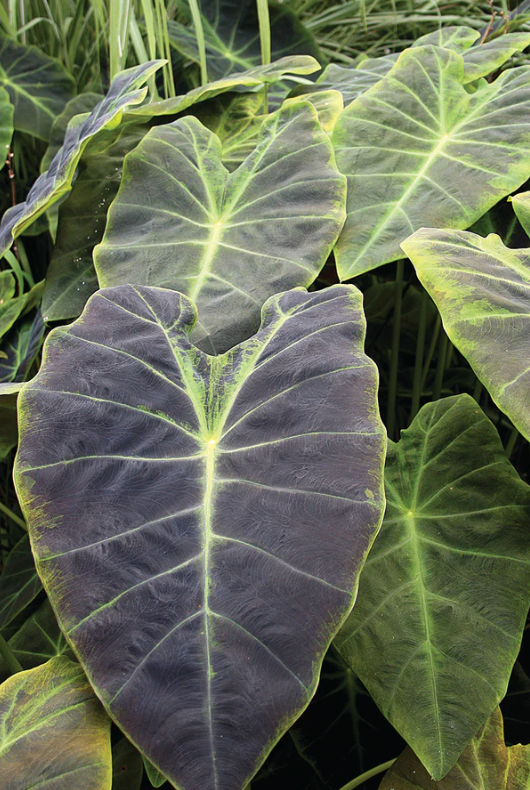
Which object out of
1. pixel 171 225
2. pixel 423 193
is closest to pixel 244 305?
pixel 171 225

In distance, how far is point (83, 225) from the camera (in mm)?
1445

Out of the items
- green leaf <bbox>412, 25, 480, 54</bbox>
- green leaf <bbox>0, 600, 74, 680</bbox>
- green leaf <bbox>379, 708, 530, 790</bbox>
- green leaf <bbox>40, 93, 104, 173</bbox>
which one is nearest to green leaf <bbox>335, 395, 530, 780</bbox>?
green leaf <bbox>379, 708, 530, 790</bbox>

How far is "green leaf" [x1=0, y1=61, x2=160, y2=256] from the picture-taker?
1.18 meters

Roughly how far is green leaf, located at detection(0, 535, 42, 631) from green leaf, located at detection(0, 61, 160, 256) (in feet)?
2.11

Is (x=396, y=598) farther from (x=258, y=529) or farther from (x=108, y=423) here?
(x=108, y=423)

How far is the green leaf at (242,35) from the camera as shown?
2035 mm

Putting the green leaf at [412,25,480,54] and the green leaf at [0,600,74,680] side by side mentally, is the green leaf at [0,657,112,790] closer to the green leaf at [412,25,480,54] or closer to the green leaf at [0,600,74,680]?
the green leaf at [0,600,74,680]

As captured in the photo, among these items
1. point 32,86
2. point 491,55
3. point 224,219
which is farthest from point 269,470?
point 32,86

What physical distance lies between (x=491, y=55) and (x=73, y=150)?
100 cm

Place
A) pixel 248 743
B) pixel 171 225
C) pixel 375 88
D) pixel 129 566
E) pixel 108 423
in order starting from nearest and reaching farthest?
pixel 248 743 → pixel 129 566 → pixel 108 423 → pixel 171 225 → pixel 375 88

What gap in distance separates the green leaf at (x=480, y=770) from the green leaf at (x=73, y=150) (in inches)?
43.4

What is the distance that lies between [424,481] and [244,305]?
417 mm

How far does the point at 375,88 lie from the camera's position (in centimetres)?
137

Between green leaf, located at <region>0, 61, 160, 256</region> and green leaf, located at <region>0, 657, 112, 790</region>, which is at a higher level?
green leaf, located at <region>0, 61, 160, 256</region>
